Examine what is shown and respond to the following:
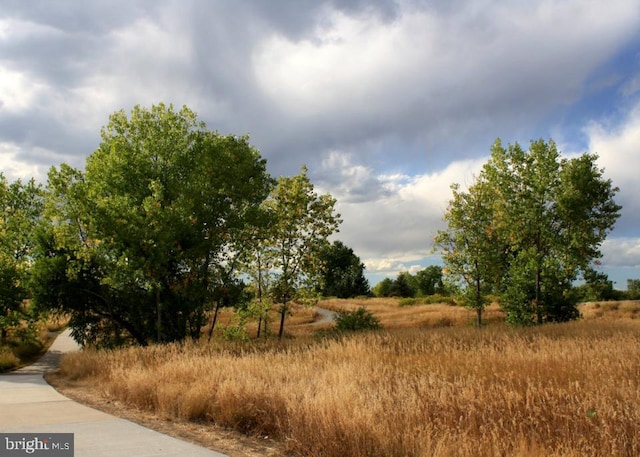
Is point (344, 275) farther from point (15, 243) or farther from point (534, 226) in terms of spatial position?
point (15, 243)

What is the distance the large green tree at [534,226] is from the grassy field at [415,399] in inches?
656

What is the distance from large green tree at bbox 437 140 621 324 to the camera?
27.2 metres

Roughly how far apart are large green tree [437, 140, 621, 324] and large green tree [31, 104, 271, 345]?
1346 centimetres

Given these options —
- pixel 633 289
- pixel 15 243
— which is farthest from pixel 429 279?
pixel 15 243

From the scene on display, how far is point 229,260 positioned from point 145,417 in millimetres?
15293

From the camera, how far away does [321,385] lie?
7676 mm

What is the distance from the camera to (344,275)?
105125mm

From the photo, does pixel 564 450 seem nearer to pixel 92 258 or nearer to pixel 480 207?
pixel 92 258

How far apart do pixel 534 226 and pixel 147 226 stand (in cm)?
2147

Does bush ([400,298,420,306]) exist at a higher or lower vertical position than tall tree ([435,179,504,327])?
lower

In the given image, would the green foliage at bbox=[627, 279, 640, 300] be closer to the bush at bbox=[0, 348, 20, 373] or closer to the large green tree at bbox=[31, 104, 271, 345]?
the large green tree at bbox=[31, 104, 271, 345]

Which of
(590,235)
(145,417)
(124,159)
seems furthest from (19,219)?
(590,235)

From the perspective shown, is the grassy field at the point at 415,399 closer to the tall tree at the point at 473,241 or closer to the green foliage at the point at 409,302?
the tall tree at the point at 473,241

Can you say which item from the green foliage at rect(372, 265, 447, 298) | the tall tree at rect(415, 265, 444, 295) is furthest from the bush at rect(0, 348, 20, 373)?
the tall tree at rect(415, 265, 444, 295)
